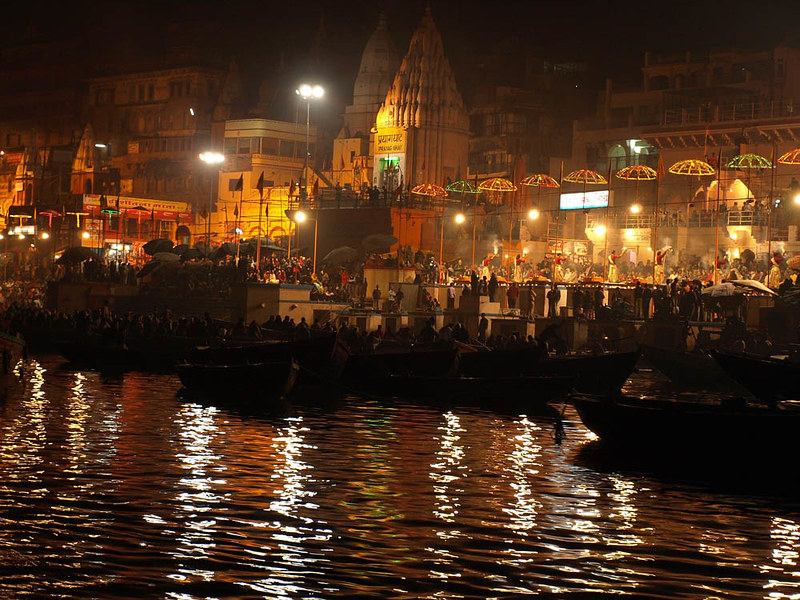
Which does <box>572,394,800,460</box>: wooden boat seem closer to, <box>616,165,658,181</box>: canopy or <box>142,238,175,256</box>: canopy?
<box>616,165,658,181</box>: canopy

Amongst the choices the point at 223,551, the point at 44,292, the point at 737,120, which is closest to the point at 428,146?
the point at 737,120

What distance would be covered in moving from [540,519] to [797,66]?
5237cm

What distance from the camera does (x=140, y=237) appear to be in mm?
78875

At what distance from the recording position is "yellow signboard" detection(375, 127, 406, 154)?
65.2 meters

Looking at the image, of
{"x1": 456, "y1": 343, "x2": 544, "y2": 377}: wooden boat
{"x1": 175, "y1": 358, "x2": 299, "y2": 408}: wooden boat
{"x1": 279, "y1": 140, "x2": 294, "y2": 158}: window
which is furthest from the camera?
{"x1": 279, "y1": 140, "x2": 294, "y2": 158}: window

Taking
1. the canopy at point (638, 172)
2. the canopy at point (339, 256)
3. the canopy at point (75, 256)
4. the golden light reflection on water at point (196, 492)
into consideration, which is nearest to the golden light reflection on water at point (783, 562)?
the golden light reflection on water at point (196, 492)

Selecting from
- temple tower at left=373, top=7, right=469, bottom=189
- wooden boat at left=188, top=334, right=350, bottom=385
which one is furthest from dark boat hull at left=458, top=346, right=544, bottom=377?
temple tower at left=373, top=7, right=469, bottom=189

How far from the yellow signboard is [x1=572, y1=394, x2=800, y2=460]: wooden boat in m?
47.2

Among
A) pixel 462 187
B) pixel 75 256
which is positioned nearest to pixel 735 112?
pixel 462 187

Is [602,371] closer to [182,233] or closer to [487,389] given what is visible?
[487,389]

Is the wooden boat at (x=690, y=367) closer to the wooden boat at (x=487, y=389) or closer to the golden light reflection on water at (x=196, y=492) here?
the wooden boat at (x=487, y=389)

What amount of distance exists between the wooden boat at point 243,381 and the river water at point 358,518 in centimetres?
287

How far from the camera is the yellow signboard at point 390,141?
65250 mm

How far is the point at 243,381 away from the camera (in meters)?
25.5
